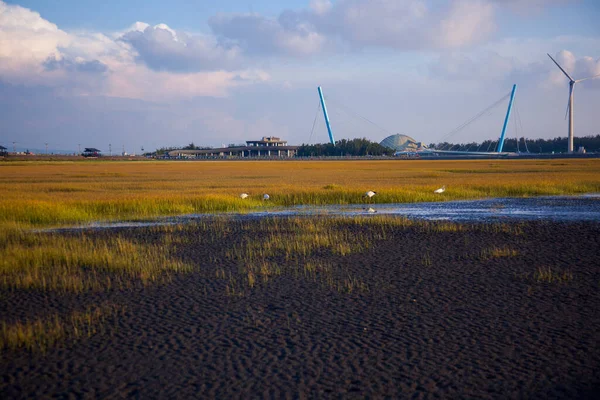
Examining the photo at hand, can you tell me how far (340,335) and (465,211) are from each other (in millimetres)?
17262

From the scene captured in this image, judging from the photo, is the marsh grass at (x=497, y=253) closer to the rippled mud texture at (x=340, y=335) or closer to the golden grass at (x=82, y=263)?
the rippled mud texture at (x=340, y=335)

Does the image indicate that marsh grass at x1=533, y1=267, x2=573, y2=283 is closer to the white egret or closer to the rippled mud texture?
the rippled mud texture

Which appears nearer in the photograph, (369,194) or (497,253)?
(497,253)

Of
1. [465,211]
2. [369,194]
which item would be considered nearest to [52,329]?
[465,211]

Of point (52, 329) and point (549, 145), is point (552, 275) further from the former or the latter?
point (549, 145)

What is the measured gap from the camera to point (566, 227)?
61.0 ft

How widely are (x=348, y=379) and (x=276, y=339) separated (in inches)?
64.9

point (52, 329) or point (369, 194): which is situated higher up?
point (369, 194)

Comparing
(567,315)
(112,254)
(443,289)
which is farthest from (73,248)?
(567,315)

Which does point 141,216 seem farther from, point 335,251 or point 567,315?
point 567,315

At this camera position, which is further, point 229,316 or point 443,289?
point 443,289

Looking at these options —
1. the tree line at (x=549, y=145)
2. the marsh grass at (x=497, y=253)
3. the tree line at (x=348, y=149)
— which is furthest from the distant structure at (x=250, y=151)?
the marsh grass at (x=497, y=253)

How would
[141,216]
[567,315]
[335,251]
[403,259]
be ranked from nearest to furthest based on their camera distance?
[567,315] < [403,259] < [335,251] < [141,216]

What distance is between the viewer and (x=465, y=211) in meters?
24.1
